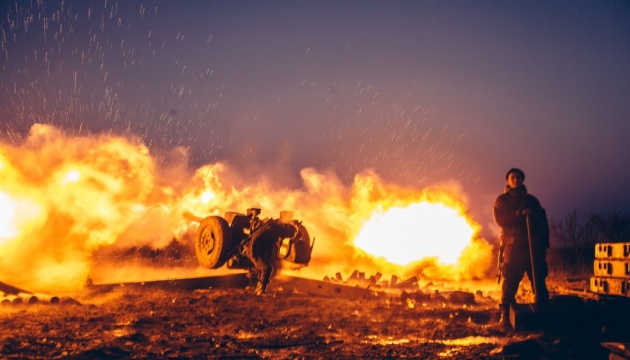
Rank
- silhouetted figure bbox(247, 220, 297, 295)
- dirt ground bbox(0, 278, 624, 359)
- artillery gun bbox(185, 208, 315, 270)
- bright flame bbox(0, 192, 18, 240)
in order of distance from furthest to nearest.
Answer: bright flame bbox(0, 192, 18, 240) → artillery gun bbox(185, 208, 315, 270) → silhouetted figure bbox(247, 220, 297, 295) → dirt ground bbox(0, 278, 624, 359)

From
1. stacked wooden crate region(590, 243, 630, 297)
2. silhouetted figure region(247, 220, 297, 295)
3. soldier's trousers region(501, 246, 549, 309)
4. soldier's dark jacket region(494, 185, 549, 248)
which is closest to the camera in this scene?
soldier's trousers region(501, 246, 549, 309)

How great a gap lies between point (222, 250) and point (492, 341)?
8419 mm

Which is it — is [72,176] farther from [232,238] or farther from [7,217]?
[232,238]

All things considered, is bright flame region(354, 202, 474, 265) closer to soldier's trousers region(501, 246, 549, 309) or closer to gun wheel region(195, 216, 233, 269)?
gun wheel region(195, 216, 233, 269)

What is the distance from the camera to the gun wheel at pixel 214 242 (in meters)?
14.5

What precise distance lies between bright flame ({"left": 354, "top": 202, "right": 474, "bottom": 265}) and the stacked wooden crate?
319 inches

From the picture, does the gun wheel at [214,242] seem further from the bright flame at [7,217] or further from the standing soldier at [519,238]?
the standing soldier at [519,238]

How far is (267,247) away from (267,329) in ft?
15.7

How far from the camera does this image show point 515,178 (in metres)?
9.36

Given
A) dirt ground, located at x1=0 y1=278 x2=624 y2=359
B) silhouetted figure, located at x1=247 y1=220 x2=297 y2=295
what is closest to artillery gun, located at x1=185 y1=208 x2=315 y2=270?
Result: silhouetted figure, located at x1=247 y1=220 x2=297 y2=295

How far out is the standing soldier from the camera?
8.96 m

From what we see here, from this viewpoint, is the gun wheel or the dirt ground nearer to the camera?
the dirt ground

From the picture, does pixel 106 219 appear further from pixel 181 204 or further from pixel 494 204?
pixel 494 204

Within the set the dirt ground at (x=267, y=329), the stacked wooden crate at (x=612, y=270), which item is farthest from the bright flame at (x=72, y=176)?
the stacked wooden crate at (x=612, y=270)
